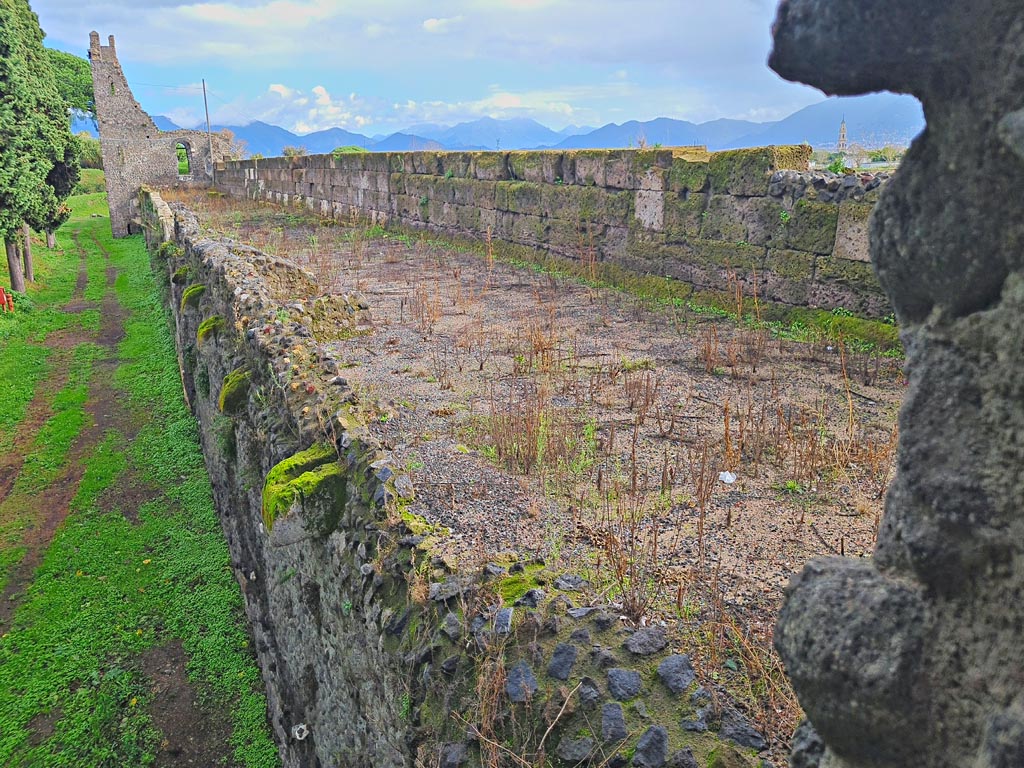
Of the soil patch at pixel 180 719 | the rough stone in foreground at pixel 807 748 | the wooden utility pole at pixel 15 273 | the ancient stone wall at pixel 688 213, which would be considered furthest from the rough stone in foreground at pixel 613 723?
the wooden utility pole at pixel 15 273

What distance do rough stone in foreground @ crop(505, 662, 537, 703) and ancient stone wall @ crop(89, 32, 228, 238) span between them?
34458 mm

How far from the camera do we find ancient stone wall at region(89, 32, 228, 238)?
31703 millimetres

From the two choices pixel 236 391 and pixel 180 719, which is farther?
pixel 236 391

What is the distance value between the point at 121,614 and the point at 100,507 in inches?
97.9

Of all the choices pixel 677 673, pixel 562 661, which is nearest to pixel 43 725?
pixel 562 661

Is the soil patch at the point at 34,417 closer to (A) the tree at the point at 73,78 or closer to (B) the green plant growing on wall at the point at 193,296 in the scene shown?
(B) the green plant growing on wall at the point at 193,296

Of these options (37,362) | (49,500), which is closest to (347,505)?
(49,500)

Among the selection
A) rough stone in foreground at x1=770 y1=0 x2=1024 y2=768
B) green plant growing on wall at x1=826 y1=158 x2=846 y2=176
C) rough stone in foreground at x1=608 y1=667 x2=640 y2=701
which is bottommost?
rough stone in foreground at x1=608 y1=667 x2=640 y2=701

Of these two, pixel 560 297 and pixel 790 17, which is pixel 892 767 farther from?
pixel 560 297

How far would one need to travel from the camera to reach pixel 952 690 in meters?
1.14

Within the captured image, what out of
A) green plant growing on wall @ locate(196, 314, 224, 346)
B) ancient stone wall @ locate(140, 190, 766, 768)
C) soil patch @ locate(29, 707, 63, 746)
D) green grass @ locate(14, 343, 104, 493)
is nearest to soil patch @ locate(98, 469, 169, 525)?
green grass @ locate(14, 343, 104, 493)

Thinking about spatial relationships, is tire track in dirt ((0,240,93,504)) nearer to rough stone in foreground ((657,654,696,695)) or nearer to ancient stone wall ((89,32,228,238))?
rough stone in foreground ((657,654,696,695))

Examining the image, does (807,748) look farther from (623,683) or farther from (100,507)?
(100,507)

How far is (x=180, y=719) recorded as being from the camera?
21.0ft
